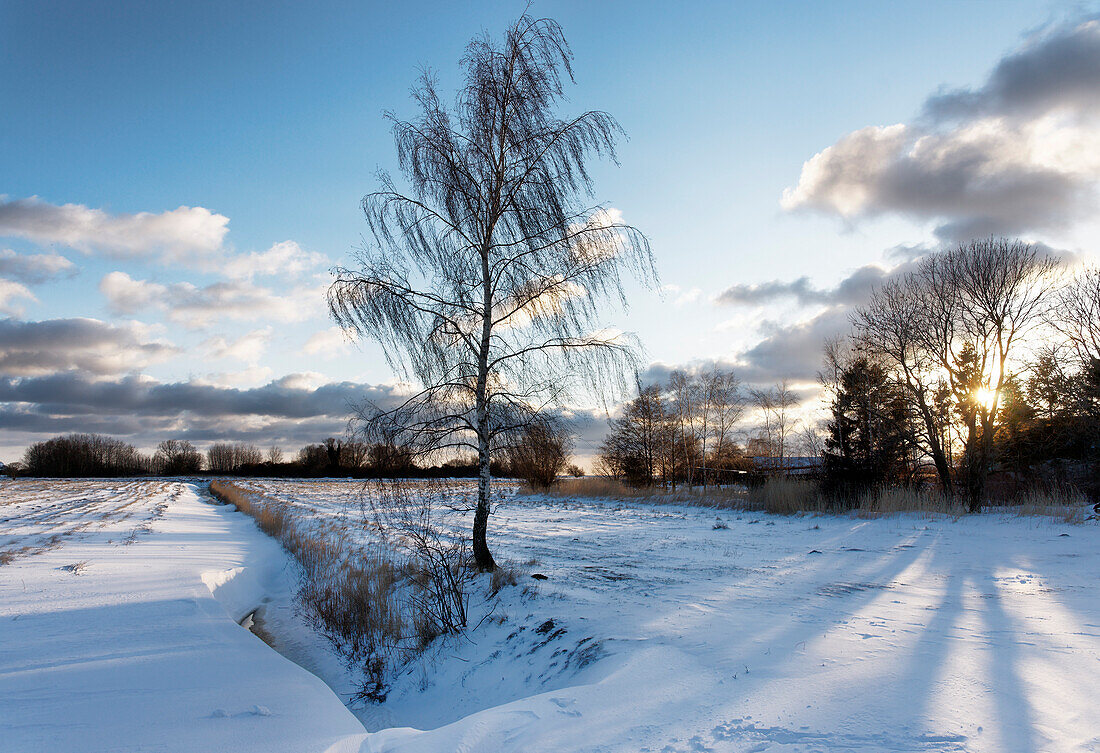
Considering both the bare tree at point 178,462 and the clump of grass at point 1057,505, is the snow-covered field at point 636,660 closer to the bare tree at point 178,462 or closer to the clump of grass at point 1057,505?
the clump of grass at point 1057,505

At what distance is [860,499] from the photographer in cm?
1828

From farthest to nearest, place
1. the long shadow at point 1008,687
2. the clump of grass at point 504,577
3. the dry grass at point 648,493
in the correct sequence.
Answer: the dry grass at point 648,493 < the clump of grass at point 504,577 < the long shadow at point 1008,687

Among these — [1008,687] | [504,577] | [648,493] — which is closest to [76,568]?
[504,577]

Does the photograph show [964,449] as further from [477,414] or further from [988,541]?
[477,414]

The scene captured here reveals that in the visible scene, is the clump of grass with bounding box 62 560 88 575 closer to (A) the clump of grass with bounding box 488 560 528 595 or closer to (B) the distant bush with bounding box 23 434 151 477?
(A) the clump of grass with bounding box 488 560 528 595

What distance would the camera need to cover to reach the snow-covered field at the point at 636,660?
3.50 m

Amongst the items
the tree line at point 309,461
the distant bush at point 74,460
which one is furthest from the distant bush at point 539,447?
the distant bush at point 74,460

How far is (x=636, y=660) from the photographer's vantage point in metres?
4.80

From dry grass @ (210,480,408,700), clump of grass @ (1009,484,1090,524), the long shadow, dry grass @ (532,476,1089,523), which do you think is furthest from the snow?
dry grass @ (532,476,1089,523)

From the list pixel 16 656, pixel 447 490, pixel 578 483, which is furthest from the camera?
pixel 578 483

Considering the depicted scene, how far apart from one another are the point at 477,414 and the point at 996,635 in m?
6.80

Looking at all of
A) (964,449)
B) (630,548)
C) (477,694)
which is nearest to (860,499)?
(964,449)

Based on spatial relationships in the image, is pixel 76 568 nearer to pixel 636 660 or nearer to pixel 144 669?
pixel 144 669

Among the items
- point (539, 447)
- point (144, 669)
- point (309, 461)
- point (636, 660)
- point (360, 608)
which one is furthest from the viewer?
point (309, 461)
